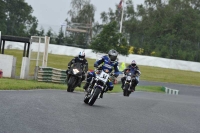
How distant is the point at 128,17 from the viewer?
108m

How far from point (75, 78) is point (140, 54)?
151ft

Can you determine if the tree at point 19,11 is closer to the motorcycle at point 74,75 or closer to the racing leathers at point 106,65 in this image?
the motorcycle at point 74,75

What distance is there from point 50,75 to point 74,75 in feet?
26.2

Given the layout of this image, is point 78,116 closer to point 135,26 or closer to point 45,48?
point 45,48

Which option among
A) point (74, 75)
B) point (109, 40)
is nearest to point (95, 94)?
point (74, 75)

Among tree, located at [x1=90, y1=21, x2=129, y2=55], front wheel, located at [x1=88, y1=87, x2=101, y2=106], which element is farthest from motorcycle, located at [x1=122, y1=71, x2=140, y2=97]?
tree, located at [x1=90, y1=21, x2=129, y2=55]

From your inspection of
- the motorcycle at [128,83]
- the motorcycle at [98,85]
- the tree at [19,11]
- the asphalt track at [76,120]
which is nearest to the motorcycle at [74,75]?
the motorcycle at [128,83]

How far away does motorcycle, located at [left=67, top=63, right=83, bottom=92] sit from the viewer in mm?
19250

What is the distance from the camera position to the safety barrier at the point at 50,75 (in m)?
26.8

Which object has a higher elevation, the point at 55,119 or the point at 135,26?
the point at 135,26

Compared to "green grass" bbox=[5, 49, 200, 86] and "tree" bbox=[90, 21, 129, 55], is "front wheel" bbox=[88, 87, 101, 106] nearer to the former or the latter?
"tree" bbox=[90, 21, 129, 55]

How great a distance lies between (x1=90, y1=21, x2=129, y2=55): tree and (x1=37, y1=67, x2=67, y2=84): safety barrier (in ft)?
50.7

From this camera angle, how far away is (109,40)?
140 ft

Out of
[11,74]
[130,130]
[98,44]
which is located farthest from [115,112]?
[98,44]
